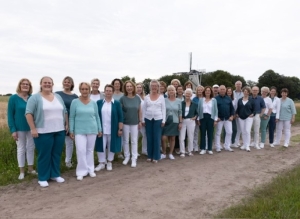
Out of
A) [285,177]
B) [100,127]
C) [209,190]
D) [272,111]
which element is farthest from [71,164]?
[272,111]

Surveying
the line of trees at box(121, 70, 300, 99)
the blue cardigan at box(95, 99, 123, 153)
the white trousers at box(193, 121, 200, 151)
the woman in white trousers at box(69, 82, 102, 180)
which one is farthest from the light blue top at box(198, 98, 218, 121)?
the line of trees at box(121, 70, 300, 99)

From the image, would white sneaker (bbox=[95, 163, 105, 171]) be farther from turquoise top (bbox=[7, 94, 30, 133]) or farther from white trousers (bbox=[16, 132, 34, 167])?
turquoise top (bbox=[7, 94, 30, 133])

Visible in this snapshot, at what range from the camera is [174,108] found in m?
7.20

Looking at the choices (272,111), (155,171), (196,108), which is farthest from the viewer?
(272,111)

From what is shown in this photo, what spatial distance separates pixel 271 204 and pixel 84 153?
11.7 ft

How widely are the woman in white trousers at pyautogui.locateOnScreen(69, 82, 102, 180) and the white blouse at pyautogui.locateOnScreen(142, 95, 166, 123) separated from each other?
1.53 metres

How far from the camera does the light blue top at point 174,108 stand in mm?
7191

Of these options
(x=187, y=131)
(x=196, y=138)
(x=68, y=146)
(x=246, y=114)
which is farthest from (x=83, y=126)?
(x=246, y=114)

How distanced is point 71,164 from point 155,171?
6.60ft

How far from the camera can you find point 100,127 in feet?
19.1

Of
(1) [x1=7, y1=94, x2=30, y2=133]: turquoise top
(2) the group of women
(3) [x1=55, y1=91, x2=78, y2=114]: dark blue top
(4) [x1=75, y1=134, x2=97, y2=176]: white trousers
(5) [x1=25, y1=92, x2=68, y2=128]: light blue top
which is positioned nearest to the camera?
(5) [x1=25, y1=92, x2=68, y2=128]: light blue top

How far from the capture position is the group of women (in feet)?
16.9

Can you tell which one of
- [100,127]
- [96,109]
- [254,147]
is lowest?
[254,147]

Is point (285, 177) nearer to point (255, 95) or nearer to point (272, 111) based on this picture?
point (255, 95)
